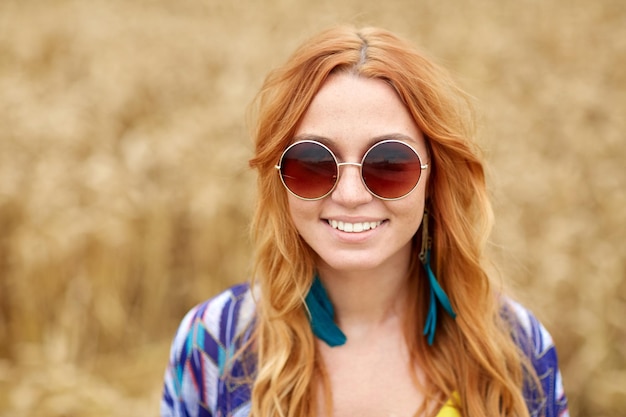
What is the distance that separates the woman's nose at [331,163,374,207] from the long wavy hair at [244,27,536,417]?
20 cm

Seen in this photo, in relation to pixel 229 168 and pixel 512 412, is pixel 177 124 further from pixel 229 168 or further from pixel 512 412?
pixel 512 412

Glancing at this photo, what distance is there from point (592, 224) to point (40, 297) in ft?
11.5

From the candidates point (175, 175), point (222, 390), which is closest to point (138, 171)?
point (175, 175)

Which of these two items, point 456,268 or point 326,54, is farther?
point 456,268

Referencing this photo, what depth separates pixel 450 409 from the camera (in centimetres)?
198

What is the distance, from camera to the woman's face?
182cm

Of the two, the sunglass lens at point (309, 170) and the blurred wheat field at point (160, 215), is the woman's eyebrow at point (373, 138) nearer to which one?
the sunglass lens at point (309, 170)

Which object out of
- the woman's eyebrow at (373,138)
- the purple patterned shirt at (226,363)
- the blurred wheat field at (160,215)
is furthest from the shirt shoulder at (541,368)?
the woman's eyebrow at (373,138)

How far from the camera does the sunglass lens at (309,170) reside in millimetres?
1821

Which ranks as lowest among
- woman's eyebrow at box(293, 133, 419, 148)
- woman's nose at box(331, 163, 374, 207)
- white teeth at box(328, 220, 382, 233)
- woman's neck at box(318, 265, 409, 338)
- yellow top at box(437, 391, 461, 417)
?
yellow top at box(437, 391, 461, 417)

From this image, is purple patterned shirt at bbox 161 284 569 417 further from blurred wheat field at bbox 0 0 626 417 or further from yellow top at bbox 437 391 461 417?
blurred wheat field at bbox 0 0 626 417

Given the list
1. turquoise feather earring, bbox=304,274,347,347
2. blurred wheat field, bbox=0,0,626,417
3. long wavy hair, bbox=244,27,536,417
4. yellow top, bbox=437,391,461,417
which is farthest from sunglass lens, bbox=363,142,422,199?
blurred wheat field, bbox=0,0,626,417

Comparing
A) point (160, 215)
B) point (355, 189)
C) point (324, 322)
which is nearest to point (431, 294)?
point (324, 322)

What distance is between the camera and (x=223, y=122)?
210 inches
